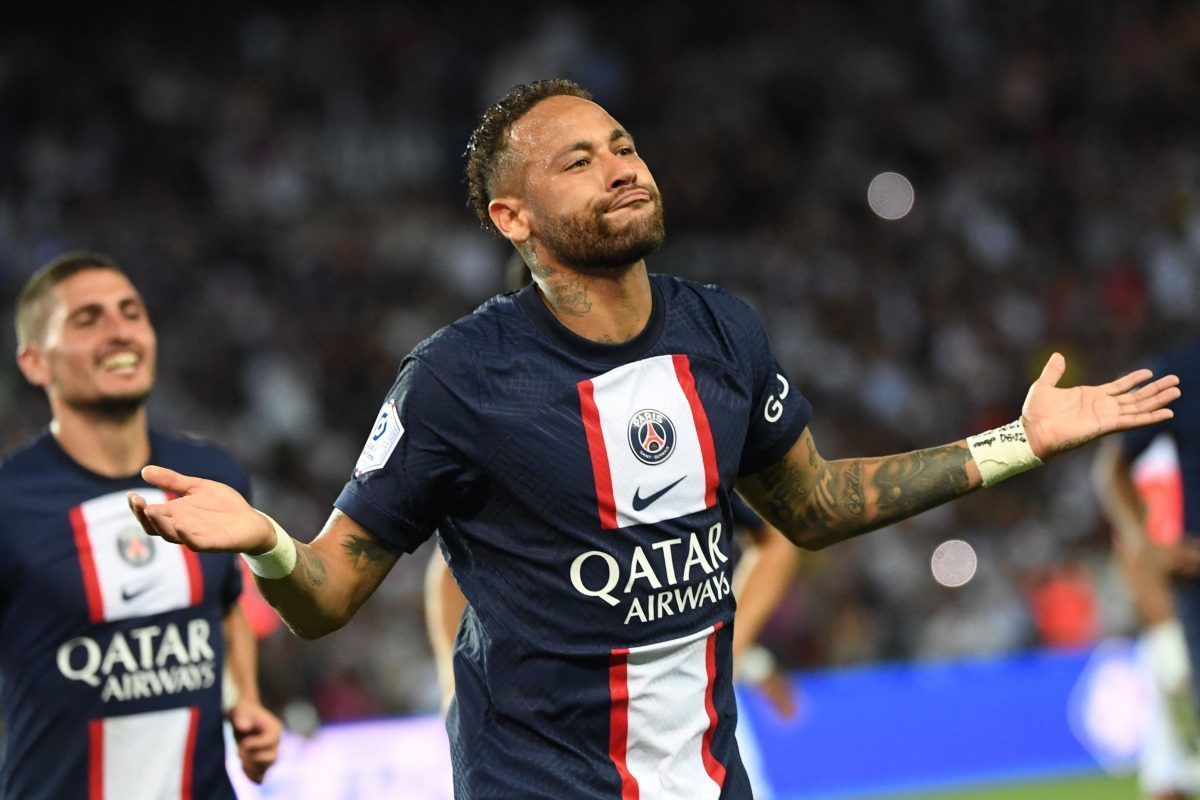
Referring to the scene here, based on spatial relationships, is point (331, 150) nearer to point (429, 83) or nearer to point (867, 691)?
point (429, 83)

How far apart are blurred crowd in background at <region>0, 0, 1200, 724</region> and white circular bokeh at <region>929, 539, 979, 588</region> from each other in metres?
0.11

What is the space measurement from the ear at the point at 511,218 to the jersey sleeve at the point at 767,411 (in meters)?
0.58

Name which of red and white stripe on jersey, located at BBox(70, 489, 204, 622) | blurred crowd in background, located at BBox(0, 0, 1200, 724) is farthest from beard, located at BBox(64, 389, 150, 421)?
blurred crowd in background, located at BBox(0, 0, 1200, 724)

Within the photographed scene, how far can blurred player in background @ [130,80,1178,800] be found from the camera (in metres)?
3.57

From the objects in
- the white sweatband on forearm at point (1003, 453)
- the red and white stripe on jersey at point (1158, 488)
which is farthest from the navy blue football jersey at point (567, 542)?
the red and white stripe on jersey at point (1158, 488)

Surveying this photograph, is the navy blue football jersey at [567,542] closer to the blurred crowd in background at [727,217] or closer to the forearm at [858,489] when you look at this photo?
the forearm at [858,489]

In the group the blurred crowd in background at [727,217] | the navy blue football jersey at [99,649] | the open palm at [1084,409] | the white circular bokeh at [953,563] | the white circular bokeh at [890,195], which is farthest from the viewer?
the white circular bokeh at [890,195]

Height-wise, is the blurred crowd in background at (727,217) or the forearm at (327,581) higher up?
the blurred crowd in background at (727,217)

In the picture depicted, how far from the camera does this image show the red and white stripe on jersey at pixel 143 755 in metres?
4.44

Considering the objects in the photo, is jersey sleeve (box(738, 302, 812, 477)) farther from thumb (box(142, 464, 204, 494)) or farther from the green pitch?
the green pitch

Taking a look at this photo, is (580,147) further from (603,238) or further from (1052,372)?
(1052,372)

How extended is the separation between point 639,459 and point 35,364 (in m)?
2.25

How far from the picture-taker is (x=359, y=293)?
48.1 ft

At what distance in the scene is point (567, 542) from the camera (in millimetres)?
3607
